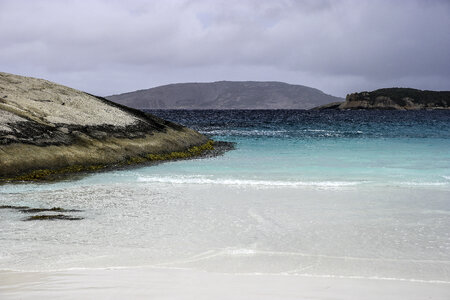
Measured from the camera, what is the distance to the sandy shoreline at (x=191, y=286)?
17.1 feet

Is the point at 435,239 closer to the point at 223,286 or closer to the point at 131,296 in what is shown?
the point at 223,286

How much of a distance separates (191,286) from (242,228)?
125 inches

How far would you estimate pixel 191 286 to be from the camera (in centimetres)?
556

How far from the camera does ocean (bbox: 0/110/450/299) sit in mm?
6320

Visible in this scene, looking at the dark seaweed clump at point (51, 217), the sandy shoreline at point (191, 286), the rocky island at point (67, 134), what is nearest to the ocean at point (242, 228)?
the sandy shoreline at point (191, 286)

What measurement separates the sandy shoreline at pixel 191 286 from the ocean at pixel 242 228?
47 mm

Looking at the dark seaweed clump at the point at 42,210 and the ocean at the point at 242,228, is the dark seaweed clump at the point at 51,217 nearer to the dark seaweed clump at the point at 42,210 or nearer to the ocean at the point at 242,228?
the dark seaweed clump at the point at 42,210

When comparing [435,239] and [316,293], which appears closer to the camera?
[316,293]

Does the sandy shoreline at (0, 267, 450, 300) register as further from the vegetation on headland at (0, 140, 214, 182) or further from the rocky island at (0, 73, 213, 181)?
the rocky island at (0, 73, 213, 181)

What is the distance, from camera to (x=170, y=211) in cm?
998

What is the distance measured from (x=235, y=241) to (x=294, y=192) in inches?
185

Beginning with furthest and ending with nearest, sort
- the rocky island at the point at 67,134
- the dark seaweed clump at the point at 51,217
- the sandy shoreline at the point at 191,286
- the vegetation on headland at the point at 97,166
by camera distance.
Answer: the rocky island at the point at 67,134, the vegetation on headland at the point at 97,166, the dark seaweed clump at the point at 51,217, the sandy shoreline at the point at 191,286

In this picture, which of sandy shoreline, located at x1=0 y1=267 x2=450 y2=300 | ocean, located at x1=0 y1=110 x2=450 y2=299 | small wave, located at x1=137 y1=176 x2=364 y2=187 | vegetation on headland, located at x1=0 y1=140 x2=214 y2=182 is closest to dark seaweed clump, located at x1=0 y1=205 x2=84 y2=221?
ocean, located at x1=0 y1=110 x2=450 y2=299

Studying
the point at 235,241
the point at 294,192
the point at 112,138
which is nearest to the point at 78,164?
the point at 112,138
